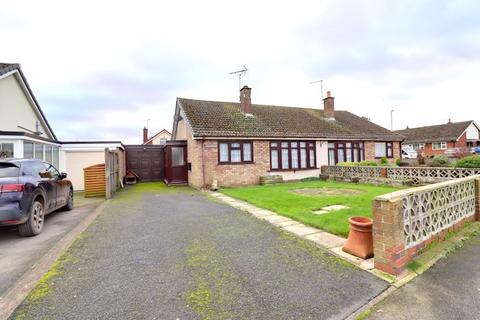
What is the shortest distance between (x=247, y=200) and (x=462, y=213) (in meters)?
6.29

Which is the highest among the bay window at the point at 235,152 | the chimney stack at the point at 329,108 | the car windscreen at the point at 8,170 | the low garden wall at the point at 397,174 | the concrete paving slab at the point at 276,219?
the chimney stack at the point at 329,108

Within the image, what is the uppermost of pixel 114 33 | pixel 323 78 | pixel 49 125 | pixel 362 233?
pixel 323 78

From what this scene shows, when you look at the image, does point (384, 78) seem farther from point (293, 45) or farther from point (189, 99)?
point (189, 99)

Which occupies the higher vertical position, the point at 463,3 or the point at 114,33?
the point at 114,33

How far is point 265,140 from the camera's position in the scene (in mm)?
14789

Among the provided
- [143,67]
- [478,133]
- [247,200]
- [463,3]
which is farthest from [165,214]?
[478,133]

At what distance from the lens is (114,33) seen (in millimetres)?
9492

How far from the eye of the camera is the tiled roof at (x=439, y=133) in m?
37.6

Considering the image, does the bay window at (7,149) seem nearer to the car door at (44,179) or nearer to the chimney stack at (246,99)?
the car door at (44,179)

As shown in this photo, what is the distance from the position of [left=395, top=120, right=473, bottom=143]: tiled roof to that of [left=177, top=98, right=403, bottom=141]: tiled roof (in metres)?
26.7

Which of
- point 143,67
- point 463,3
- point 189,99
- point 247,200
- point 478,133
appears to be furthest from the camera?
point 478,133

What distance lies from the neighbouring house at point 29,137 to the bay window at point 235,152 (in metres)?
7.19

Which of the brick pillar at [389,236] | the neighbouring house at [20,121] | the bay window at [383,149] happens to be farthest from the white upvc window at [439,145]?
the neighbouring house at [20,121]

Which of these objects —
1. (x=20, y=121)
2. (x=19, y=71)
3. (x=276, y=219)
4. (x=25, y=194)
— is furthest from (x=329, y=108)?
(x=20, y=121)
